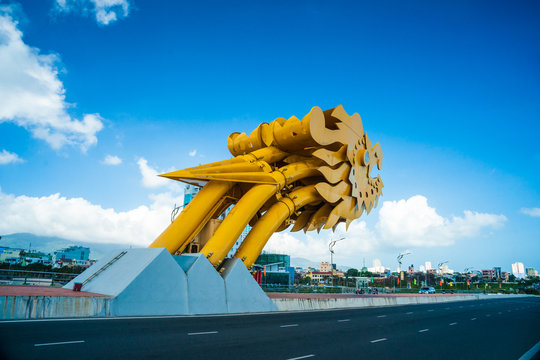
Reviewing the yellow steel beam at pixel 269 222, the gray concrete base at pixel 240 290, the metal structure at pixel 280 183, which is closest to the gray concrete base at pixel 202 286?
the gray concrete base at pixel 240 290

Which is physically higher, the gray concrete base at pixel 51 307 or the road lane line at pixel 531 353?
the gray concrete base at pixel 51 307

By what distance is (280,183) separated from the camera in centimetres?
2058

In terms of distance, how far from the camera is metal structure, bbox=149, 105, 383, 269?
59.8 ft

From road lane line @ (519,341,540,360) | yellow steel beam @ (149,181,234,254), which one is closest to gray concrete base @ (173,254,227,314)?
yellow steel beam @ (149,181,234,254)

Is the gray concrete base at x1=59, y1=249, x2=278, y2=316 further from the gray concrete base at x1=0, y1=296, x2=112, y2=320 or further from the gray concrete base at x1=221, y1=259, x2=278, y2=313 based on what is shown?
the gray concrete base at x1=0, y1=296, x2=112, y2=320

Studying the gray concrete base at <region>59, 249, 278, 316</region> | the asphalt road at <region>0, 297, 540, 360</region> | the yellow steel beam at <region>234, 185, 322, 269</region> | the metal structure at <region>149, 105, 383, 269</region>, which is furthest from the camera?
the yellow steel beam at <region>234, 185, 322, 269</region>

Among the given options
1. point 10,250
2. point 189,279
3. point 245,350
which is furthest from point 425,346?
point 10,250

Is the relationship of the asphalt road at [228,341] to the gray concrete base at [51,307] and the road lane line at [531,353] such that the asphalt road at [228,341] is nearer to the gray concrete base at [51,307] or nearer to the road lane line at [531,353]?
the road lane line at [531,353]

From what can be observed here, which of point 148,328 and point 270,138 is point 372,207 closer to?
point 270,138

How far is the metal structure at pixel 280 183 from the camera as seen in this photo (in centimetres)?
1822

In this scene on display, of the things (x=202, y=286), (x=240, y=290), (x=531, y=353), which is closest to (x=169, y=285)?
(x=202, y=286)

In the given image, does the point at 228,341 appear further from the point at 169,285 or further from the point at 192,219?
the point at 192,219

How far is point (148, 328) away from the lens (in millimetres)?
10172

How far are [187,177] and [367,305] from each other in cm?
1774
